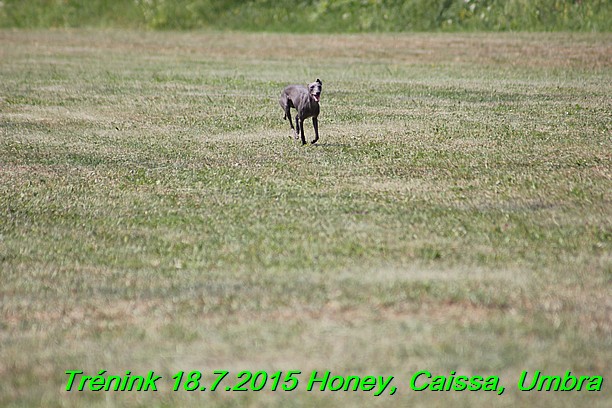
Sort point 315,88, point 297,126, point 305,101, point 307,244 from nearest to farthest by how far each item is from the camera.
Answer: point 307,244, point 315,88, point 305,101, point 297,126

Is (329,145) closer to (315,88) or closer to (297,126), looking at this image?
(297,126)

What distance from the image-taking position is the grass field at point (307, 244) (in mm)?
5254

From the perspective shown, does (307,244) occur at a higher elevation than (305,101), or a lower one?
lower

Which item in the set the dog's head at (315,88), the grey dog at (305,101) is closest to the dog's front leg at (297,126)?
the grey dog at (305,101)

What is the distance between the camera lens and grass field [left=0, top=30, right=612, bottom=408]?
525cm

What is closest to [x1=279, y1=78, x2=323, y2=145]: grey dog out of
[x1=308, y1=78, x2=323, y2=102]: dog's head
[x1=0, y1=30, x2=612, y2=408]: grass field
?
[x1=308, y1=78, x2=323, y2=102]: dog's head

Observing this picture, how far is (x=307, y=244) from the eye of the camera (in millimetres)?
7551

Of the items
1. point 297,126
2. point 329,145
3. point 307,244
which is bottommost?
point 329,145

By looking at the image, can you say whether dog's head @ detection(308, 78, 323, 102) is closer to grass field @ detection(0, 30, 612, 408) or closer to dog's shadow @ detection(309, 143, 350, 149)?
grass field @ detection(0, 30, 612, 408)

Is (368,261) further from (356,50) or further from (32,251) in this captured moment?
(356,50)

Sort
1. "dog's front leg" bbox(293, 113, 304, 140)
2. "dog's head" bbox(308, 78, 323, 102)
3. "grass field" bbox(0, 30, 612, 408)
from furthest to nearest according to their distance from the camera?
"dog's front leg" bbox(293, 113, 304, 140), "dog's head" bbox(308, 78, 323, 102), "grass field" bbox(0, 30, 612, 408)

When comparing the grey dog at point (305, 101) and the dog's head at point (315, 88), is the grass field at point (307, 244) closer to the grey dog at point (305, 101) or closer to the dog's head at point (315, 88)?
the grey dog at point (305, 101)

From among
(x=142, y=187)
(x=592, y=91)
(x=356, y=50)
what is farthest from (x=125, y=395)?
(x=356, y=50)

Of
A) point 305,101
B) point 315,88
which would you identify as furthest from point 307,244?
point 305,101
